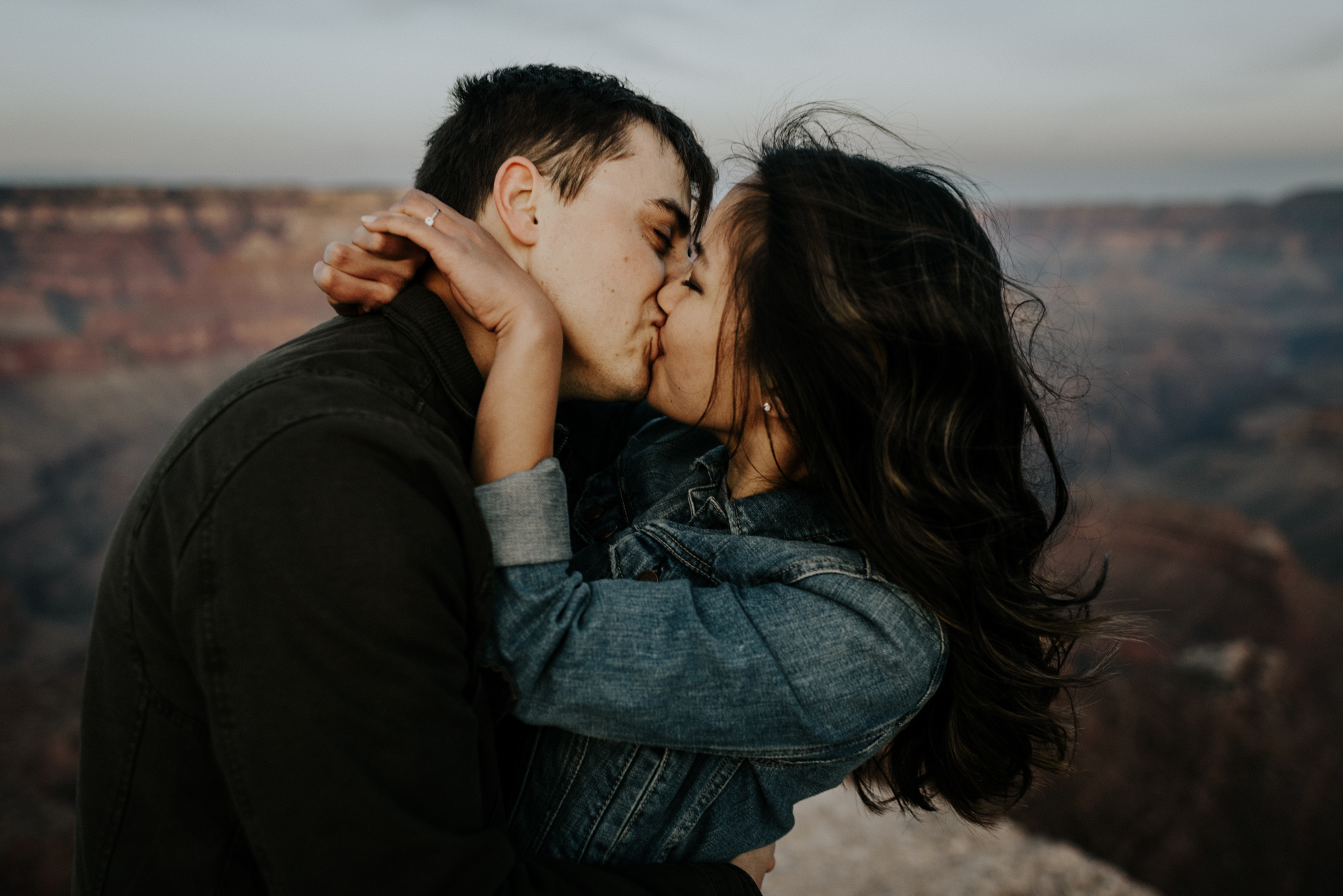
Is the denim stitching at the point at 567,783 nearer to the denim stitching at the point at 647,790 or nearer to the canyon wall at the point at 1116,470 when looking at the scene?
the denim stitching at the point at 647,790

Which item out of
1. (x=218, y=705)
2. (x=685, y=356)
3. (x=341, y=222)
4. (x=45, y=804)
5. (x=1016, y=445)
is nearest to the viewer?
(x=218, y=705)

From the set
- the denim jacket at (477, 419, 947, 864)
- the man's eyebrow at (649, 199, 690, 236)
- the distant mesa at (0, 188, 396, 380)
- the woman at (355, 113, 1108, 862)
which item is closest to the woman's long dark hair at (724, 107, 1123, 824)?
the woman at (355, 113, 1108, 862)

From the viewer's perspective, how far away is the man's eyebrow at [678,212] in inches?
79.4

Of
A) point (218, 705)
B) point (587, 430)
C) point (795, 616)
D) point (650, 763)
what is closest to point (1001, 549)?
point (795, 616)

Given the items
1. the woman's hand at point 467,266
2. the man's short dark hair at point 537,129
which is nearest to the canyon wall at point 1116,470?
the man's short dark hair at point 537,129

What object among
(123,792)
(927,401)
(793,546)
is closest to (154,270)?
(123,792)

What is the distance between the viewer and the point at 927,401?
158cm

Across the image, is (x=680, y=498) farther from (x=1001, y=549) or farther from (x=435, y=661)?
(x=435, y=661)

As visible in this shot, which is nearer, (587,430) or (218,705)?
(218,705)

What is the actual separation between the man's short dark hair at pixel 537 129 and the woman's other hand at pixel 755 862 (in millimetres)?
1622

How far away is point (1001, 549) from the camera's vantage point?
1.69 metres

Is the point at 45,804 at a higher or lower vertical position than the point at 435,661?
lower

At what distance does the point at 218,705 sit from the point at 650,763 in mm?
790

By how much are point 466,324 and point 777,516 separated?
0.81 m
